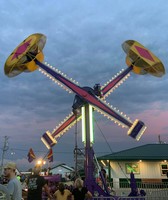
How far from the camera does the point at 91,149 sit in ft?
42.6

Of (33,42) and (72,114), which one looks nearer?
(33,42)

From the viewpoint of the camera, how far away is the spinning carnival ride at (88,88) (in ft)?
→ 41.7

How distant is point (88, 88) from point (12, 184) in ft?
30.8

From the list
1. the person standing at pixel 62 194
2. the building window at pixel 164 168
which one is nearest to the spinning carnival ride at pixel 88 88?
the person standing at pixel 62 194

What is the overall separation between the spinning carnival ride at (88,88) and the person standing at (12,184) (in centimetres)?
811

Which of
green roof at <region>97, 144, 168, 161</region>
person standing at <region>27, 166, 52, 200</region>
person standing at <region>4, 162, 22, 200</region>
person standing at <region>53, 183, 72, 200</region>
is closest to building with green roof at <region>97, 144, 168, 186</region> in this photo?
green roof at <region>97, 144, 168, 161</region>

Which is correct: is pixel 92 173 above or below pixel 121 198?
A: above

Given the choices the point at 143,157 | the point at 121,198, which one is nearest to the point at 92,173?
the point at 121,198

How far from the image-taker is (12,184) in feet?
15.0

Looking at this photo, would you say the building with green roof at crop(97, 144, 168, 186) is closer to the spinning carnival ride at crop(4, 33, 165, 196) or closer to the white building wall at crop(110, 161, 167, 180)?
the white building wall at crop(110, 161, 167, 180)

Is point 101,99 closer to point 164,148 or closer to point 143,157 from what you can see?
point 143,157

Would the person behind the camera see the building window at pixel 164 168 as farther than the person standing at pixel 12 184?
Yes

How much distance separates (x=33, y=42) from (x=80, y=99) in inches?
154

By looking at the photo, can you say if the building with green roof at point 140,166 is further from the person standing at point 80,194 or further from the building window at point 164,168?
the person standing at point 80,194
